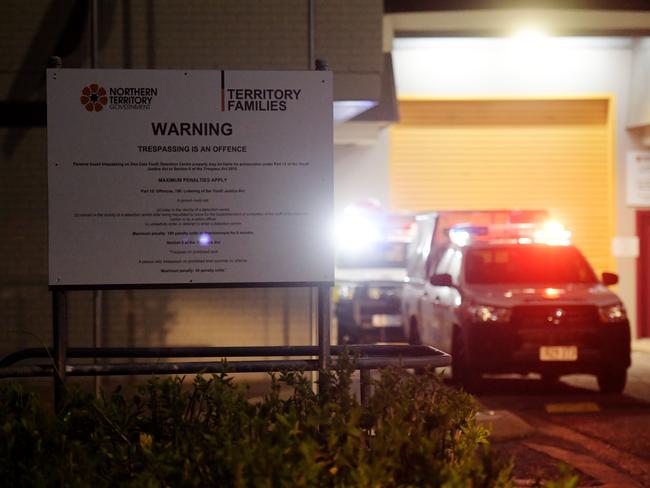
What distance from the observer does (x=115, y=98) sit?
6340 mm

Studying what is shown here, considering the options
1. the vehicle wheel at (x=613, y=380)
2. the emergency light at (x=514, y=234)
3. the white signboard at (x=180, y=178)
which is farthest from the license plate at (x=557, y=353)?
the white signboard at (x=180, y=178)

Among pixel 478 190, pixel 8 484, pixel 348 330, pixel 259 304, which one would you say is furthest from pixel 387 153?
pixel 8 484

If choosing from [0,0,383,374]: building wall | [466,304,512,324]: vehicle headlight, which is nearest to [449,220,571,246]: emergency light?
[466,304,512,324]: vehicle headlight

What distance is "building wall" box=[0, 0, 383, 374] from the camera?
1069cm

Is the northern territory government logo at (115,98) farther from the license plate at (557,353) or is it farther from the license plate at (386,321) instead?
the license plate at (386,321)

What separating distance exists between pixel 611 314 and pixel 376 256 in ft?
24.1

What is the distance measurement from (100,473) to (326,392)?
1147 millimetres

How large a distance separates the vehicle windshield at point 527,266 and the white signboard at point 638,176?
816 centimetres

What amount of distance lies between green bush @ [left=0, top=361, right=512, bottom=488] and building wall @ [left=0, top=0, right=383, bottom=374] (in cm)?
468

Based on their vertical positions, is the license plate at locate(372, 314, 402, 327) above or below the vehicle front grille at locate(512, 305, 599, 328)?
below

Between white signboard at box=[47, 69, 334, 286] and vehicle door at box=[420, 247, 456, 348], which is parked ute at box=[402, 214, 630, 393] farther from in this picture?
white signboard at box=[47, 69, 334, 286]

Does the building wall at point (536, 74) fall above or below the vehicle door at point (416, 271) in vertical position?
above

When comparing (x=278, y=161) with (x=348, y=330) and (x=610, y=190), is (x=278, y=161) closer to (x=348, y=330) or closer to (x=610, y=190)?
(x=348, y=330)

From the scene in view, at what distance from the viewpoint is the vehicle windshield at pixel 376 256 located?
67.7ft
